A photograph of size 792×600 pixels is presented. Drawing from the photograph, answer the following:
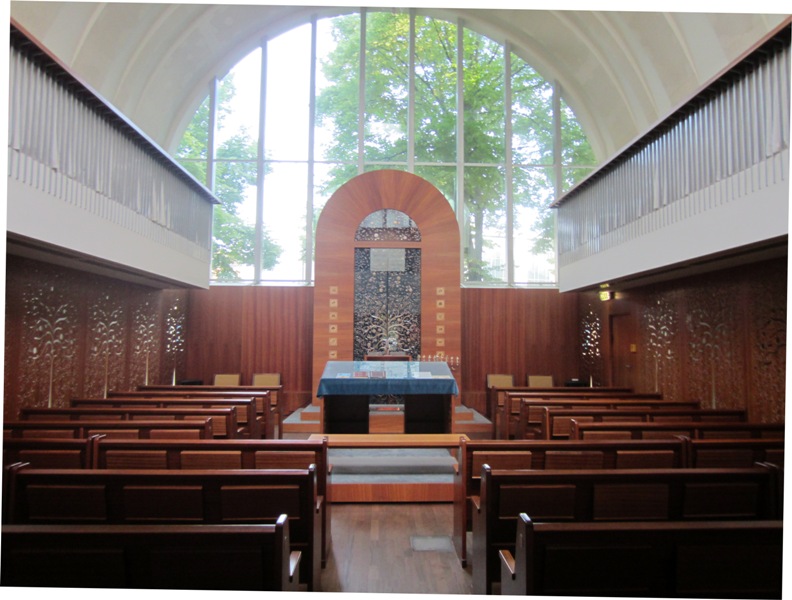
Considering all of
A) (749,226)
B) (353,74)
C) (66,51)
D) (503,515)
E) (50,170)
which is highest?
(353,74)

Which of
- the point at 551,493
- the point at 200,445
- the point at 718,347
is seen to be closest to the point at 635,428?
the point at 551,493

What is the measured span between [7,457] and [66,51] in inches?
243

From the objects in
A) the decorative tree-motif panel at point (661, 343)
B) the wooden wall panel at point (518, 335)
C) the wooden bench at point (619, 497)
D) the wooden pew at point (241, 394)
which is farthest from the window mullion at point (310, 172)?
the wooden bench at point (619, 497)

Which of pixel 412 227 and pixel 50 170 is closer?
pixel 50 170

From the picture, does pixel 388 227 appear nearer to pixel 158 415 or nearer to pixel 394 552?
pixel 158 415

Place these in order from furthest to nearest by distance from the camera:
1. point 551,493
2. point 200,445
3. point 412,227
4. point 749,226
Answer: point 412,227, point 749,226, point 200,445, point 551,493

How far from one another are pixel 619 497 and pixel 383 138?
350 inches

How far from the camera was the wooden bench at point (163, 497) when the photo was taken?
2.59 meters

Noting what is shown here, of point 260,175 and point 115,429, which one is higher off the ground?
point 260,175

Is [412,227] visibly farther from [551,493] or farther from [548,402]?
[551,493]

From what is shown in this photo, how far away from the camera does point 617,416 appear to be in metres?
4.77

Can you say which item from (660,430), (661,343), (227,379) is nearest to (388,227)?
(227,379)

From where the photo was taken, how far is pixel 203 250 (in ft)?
26.3

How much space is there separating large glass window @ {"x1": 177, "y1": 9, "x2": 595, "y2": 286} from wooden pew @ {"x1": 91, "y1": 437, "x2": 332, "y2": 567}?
6.95m
